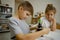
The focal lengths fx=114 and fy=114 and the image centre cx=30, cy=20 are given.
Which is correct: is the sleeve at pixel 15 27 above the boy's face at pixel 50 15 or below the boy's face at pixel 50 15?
below

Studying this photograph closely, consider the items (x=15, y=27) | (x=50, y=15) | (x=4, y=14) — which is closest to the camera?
(x=15, y=27)

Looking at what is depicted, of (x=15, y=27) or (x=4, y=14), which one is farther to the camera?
(x=4, y=14)

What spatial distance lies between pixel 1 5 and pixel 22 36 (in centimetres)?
202

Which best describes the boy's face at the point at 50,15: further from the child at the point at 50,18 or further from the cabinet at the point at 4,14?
the cabinet at the point at 4,14

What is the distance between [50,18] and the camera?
1941 millimetres

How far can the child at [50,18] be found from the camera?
1850 millimetres

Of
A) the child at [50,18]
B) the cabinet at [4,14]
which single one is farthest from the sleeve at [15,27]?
the cabinet at [4,14]

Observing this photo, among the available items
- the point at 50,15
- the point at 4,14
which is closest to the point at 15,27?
the point at 50,15

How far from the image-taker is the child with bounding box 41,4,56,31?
72.8 inches

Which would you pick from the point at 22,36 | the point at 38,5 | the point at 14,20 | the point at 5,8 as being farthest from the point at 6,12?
the point at 22,36

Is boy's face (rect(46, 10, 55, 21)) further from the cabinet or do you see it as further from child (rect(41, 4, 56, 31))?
the cabinet

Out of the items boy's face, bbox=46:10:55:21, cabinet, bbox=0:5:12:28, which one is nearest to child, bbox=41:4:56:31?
boy's face, bbox=46:10:55:21

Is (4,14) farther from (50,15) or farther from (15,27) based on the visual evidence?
(15,27)

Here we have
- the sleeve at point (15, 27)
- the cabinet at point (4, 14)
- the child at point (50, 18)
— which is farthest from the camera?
the cabinet at point (4, 14)
